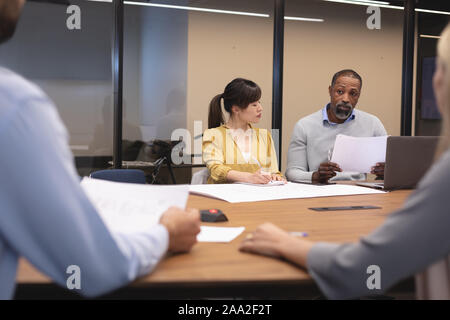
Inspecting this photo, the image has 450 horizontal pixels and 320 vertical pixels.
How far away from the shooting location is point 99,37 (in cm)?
460

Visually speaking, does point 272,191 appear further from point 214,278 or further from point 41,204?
point 41,204

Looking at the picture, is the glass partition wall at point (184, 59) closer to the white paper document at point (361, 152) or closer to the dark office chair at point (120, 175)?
the dark office chair at point (120, 175)

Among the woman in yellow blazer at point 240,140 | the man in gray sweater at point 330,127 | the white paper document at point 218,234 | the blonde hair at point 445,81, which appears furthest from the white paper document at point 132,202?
the man in gray sweater at point 330,127

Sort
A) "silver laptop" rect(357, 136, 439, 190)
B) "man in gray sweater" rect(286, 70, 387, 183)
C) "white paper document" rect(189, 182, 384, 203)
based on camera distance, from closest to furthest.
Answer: "white paper document" rect(189, 182, 384, 203), "silver laptop" rect(357, 136, 439, 190), "man in gray sweater" rect(286, 70, 387, 183)

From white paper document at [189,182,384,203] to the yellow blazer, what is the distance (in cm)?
69

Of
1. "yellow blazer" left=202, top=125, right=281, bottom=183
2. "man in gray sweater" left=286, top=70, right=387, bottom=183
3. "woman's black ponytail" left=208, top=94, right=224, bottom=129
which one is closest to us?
"yellow blazer" left=202, top=125, right=281, bottom=183

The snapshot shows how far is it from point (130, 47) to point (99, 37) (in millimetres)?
320

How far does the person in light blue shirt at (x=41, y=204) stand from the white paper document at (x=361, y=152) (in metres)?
1.92

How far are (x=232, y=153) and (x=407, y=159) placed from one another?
4.22 ft

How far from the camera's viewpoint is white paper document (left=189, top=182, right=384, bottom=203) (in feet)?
6.67

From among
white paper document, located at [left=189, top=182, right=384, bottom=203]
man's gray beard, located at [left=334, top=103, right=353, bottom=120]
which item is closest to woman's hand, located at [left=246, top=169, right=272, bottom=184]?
white paper document, located at [left=189, top=182, right=384, bottom=203]

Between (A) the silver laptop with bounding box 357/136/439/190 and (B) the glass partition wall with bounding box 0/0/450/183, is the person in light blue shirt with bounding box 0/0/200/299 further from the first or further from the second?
(B) the glass partition wall with bounding box 0/0/450/183

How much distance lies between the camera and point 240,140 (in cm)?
334

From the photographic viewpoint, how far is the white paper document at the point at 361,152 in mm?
2531
